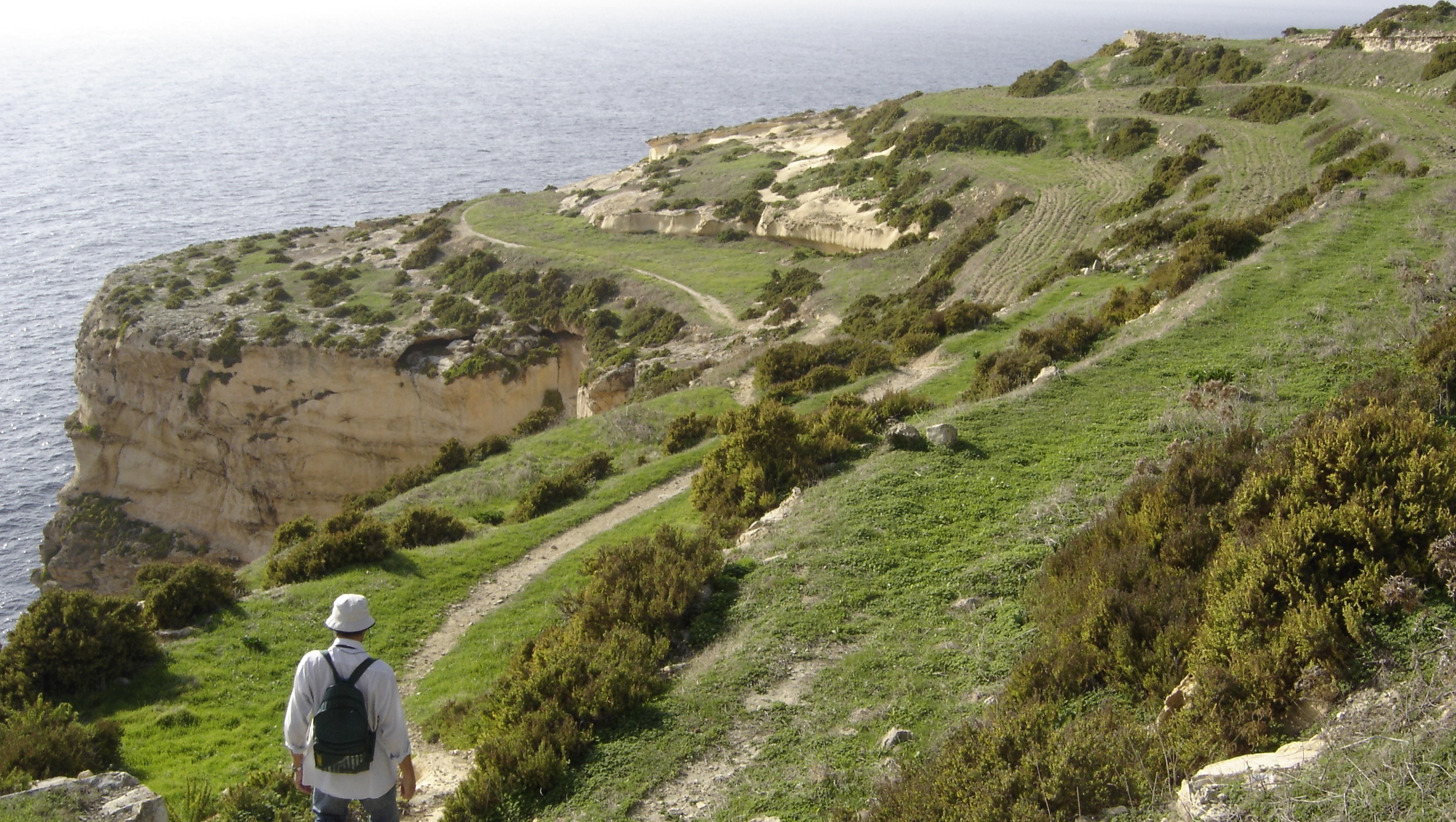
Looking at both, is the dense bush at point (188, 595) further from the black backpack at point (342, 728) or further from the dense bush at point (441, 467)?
the dense bush at point (441, 467)

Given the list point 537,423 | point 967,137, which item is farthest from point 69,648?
point 967,137

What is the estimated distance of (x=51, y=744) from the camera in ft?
33.3

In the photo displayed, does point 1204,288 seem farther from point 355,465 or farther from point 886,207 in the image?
point 355,465

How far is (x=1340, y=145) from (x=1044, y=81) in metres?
27.1

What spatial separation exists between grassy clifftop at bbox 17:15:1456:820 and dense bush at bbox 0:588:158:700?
1.15 ft

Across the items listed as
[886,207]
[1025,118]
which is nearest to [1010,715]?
[886,207]

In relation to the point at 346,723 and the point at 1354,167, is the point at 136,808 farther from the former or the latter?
the point at 1354,167

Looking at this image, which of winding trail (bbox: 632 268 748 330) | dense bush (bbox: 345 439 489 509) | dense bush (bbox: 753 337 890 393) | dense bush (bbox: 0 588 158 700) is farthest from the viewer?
winding trail (bbox: 632 268 748 330)

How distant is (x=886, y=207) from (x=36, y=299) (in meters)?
61.6

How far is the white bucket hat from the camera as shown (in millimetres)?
6562

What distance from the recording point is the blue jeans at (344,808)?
6695 millimetres

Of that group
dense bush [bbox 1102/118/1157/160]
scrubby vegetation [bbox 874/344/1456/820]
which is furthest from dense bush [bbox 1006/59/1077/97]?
scrubby vegetation [bbox 874/344/1456/820]

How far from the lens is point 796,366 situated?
25.3 metres

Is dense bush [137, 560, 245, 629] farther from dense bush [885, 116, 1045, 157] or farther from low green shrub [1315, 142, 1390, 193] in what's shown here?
dense bush [885, 116, 1045, 157]
